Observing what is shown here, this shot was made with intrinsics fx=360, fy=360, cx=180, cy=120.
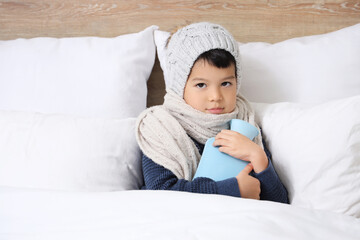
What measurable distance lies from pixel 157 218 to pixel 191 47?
0.52 m

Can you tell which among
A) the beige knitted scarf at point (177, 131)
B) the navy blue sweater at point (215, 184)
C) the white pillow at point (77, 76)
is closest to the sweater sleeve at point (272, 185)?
the navy blue sweater at point (215, 184)

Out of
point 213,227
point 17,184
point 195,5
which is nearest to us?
point 213,227

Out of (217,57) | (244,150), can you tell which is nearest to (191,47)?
(217,57)

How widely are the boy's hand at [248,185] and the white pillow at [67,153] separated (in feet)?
1.08

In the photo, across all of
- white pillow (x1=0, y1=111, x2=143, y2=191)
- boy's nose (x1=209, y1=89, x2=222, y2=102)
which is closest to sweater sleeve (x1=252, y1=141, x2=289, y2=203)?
boy's nose (x1=209, y1=89, x2=222, y2=102)

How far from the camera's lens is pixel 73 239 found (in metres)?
0.67

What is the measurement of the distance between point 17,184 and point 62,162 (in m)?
0.12

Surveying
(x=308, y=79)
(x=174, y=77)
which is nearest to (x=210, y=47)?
(x=174, y=77)

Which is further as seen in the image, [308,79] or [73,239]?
[308,79]

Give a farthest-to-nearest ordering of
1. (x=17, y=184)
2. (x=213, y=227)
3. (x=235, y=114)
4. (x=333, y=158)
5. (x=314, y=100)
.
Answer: (x=314, y=100) < (x=235, y=114) < (x=17, y=184) < (x=333, y=158) < (x=213, y=227)

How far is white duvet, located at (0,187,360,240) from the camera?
2.14 feet

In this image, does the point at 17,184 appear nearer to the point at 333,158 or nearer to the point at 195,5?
the point at 333,158

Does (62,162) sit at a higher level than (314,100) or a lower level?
lower

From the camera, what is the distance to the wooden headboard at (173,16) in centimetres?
138
